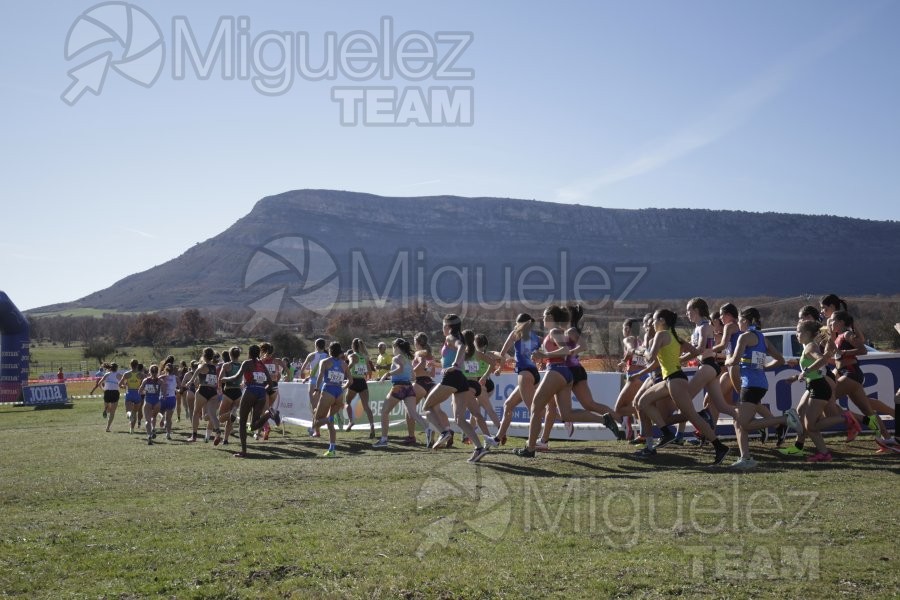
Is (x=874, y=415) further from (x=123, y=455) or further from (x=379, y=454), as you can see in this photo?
(x=123, y=455)

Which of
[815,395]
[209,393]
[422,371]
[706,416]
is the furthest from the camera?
[209,393]

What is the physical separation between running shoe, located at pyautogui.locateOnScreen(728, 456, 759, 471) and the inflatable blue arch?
122ft

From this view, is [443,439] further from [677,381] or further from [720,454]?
[720,454]

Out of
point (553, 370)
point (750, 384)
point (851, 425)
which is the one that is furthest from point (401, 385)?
point (851, 425)

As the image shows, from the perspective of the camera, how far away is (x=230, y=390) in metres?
15.9

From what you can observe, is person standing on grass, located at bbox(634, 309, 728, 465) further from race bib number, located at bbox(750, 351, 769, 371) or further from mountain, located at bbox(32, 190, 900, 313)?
mountain, located at bbox(32, 190, 900, 313)

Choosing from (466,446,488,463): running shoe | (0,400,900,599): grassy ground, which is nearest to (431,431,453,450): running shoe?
(0,400,900,599): grassy ground

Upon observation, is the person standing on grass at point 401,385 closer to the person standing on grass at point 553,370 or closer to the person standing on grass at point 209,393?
the person standing on grass at point 209,393

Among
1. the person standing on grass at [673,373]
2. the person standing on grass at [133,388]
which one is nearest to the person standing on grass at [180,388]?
the person standing on grass at [133,388]

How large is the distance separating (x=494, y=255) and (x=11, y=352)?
5022 inches

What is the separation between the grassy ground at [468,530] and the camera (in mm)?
5637

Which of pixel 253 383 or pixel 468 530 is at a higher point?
pixel 253 383

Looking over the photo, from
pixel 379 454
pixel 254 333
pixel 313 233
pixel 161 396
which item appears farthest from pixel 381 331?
pixel 313 233

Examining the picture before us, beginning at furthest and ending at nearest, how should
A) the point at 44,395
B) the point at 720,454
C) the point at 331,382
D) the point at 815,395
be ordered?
the point at 44,395
the point at 331,382
the point at 815,395
the point at 720,454
